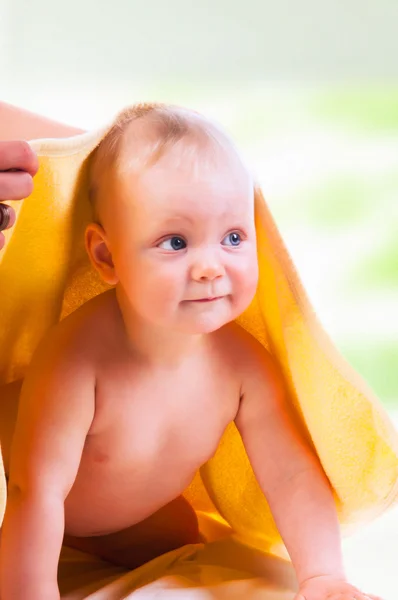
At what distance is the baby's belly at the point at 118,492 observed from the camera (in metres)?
0.82

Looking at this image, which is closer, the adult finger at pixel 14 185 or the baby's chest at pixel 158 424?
the adult finger at pixel 14 185

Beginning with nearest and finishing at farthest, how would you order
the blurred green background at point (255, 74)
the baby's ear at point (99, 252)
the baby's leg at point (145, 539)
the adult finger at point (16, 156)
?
the adult finger at point (16, 156)
the baby's ear at point (99, 252)
the baby's leg at point (145, 539)
the blurred green background at point (255, 74)

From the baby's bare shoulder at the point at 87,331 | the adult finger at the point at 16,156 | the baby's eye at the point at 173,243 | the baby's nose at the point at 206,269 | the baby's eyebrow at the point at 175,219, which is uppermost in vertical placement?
the adult finger at the point at 16,156

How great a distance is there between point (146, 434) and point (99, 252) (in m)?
0.16

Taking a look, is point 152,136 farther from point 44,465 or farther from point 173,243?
point 44,465

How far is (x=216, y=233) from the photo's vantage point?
2.43 ft

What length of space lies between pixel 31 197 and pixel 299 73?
79.1 inches

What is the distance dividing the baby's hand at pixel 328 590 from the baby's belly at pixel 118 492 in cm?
15

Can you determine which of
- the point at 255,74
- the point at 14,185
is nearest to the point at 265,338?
the point at 14,185

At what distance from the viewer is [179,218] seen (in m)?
0.73

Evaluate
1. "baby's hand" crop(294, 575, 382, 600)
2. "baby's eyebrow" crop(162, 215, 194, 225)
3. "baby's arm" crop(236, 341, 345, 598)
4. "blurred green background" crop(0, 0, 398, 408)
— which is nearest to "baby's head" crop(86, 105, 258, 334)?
"baby's eyebrow" crop(162, 215, 194, 225)

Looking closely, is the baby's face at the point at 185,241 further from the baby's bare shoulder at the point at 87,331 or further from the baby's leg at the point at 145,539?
the baby's leg at the point at 145,539

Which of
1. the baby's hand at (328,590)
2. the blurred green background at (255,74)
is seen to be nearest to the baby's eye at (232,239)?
the baby's hand at (328,590)

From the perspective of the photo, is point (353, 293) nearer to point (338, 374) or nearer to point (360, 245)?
point (360, 245)
